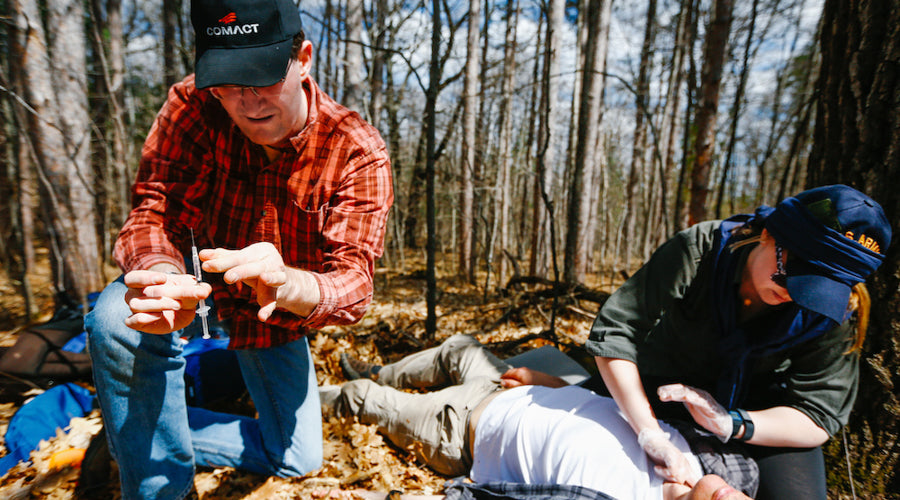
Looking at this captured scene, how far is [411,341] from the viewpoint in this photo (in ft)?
11.9

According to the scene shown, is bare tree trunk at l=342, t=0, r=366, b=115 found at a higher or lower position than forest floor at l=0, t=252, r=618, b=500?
higher

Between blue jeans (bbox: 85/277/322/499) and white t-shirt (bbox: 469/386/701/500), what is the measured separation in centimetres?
87

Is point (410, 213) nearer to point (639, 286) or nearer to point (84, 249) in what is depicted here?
point (84, 249)

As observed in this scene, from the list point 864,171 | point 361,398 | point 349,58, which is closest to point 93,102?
point 349,58

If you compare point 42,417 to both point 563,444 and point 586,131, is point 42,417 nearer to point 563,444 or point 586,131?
point 563,444

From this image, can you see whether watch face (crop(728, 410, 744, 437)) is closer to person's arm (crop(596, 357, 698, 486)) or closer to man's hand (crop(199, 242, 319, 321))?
person's arm (crop(596, 357, 698, 486))

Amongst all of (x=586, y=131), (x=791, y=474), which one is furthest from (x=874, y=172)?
(x=586, y=131)

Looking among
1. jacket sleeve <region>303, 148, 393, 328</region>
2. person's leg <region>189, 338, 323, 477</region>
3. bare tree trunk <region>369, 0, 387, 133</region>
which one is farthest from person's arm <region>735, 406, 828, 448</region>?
bare tree trunk <region>369, 0, 387, 133</region>

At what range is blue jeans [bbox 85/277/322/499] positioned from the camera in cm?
142

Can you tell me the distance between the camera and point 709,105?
428 centimetres

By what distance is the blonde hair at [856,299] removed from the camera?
5.17ft

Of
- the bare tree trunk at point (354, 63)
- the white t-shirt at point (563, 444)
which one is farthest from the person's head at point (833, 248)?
the bare tree trunk at point (354, 63)

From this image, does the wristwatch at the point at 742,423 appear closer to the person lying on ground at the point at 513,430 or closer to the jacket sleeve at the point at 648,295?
the person lying on ground at the point at 513,430

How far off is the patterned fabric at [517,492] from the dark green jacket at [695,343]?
534 mm
